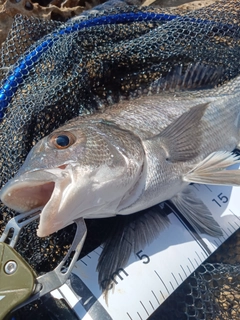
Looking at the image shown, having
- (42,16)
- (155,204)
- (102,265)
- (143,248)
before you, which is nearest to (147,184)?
(155,204)

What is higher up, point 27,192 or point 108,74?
point 108,74

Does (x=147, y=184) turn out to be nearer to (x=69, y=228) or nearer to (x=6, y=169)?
(x=69, y=228)

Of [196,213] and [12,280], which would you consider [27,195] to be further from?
[196,213]

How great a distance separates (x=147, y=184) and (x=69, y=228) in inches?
22.4

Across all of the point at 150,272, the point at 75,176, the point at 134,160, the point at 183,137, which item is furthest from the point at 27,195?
the point at 183,137

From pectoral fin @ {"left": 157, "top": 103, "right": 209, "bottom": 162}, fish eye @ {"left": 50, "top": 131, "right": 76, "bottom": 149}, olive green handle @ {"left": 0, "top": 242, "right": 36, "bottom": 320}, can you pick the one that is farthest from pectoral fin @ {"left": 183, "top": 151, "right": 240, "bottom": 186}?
olive green handle @ {"left": 0, "top": 242, "right": 36, "bottom": 320}

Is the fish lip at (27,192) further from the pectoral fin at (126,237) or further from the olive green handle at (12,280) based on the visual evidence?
the pectoral fin at (126,237)

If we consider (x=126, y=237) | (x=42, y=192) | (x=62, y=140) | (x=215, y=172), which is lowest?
(x=126, y=237)

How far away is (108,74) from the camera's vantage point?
276 centimetres

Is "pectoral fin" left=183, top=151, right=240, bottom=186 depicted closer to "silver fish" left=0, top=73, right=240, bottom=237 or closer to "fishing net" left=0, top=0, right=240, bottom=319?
"silver fish" left=0, top=73, right=240, bottom=237

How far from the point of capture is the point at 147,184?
2168 mm

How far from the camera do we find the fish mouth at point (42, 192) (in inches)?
68.3

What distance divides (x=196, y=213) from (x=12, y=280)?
1.19 metres

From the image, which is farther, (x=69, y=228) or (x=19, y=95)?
(x=19, y=95)
